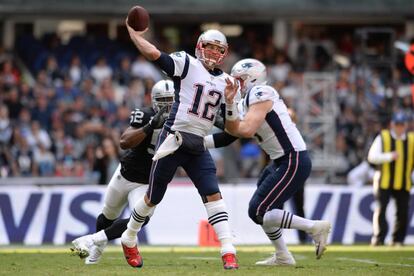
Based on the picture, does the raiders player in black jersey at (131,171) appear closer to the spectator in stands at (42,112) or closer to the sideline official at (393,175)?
the sideline official at (393,175)

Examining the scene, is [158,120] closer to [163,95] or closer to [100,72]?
[163,95]

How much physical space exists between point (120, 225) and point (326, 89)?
1158 cm

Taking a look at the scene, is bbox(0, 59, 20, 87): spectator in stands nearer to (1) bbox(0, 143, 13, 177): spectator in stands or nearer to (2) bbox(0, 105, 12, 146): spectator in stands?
(2) bbox(0, 105, 12, 146): spectator in stands

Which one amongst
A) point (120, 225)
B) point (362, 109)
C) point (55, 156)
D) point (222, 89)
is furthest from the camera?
point (362, 109)

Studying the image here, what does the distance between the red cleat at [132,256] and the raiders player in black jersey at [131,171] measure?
1.10 feet

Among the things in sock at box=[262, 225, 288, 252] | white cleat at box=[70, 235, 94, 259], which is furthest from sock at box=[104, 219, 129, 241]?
sock at box=[262, 225, 288, 252]

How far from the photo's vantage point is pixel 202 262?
10.9 m

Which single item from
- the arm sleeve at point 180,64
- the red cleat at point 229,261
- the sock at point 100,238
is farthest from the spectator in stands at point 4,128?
the red cleat at point 229,261

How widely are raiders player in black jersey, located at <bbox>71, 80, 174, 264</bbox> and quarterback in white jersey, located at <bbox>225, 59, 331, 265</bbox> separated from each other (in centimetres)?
73

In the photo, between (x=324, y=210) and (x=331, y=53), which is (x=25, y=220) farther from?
(x=331, y=53)

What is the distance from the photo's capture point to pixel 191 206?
15.7 meters

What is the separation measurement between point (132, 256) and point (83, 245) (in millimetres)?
518

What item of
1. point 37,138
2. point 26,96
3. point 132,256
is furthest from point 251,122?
point 26,96

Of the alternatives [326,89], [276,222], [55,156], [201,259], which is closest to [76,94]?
[55,156]
